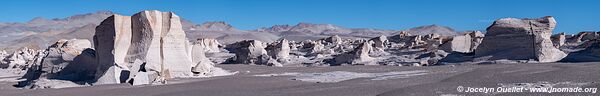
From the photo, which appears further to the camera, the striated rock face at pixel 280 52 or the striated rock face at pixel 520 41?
the striated rock face at pixel 280 52

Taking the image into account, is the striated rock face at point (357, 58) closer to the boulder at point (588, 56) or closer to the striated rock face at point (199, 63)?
the striated rock face at point (199, 63)

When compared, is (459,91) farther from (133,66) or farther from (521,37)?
(521,37)

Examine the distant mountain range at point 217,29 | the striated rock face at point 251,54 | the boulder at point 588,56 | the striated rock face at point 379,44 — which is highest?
the distant mountain range at point 217,29

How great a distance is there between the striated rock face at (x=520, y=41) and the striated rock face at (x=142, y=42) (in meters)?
9.14

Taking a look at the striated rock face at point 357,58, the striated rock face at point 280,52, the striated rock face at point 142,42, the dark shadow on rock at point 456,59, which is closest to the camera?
the striated rock face at point 142,42

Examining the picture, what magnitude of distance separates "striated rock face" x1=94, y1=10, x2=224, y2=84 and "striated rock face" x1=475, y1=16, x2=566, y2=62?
9.14m

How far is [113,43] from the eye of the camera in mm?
15148

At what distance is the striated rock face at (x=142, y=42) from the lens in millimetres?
15078

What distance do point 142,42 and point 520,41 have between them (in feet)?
34.7

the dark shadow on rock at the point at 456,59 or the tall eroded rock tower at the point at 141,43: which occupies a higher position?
the tall eroded rock tower at the point at 141,43

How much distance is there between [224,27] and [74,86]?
131m

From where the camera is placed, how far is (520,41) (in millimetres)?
19578

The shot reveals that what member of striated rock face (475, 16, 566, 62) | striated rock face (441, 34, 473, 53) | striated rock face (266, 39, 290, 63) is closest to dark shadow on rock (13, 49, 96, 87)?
striated rock face (475, 16, 566, 62)

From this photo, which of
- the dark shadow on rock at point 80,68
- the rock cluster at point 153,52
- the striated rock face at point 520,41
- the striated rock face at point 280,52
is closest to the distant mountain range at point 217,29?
the striated rock face at point 280,52
